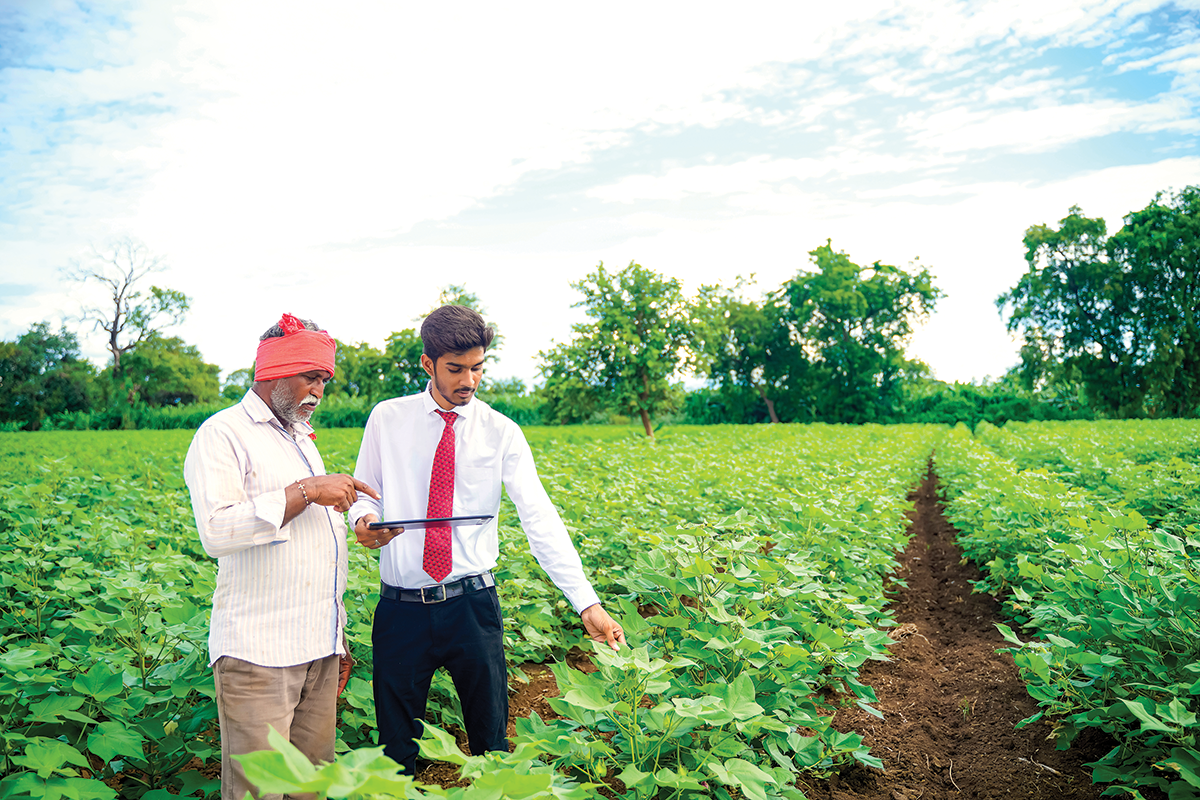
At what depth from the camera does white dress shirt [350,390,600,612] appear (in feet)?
8.34

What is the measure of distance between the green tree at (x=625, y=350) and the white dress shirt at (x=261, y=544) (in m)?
22.8

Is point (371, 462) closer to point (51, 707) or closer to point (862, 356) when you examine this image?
point (51, 707)

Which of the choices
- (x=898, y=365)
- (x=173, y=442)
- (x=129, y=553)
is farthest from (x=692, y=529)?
(x=898, y=365)

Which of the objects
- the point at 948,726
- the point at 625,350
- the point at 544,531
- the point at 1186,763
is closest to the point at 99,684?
the point at 544,531

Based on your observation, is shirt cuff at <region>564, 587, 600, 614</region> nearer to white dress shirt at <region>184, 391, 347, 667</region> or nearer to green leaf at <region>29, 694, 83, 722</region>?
white dress shirt at <region>184, 391, 347, 667</region>

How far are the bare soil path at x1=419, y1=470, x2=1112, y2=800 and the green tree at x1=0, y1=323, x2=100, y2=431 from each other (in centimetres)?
6135

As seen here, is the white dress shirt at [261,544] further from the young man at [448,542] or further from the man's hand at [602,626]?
the man's hand at [602,626]

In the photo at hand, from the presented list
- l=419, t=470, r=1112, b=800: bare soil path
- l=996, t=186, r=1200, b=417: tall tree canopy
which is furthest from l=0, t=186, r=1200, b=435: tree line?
l=419, t=470, r=1112, b=800: bare soil path

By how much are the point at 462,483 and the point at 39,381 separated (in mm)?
Result: 63988

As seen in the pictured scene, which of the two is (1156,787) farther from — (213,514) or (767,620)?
(213,514)

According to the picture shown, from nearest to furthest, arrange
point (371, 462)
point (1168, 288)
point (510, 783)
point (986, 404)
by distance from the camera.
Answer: point (510, 783) < point (371, 462) < point (1168, 288) < point (986, 404)

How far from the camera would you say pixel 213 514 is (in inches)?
78.2

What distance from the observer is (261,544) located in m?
2.10

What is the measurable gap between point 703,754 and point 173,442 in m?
22.9
